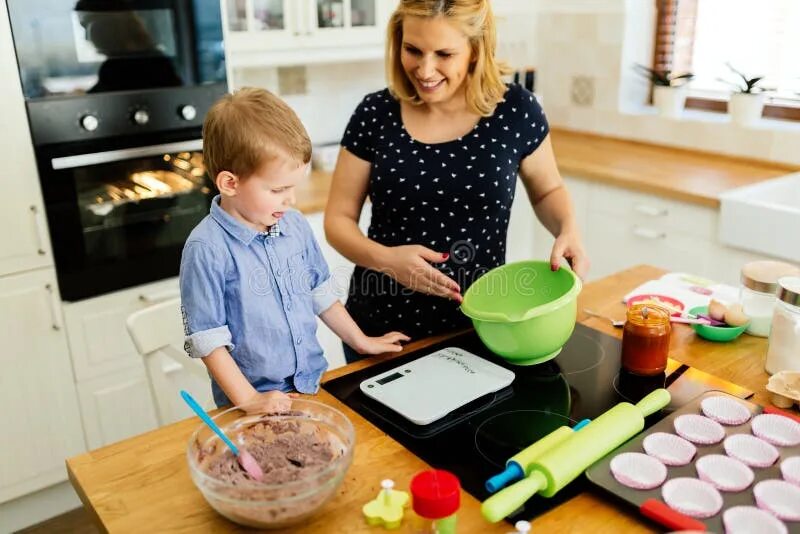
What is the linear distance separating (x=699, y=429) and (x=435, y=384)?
15.2 inches

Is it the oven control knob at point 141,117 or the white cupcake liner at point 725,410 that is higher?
the oven control knob at point 141,117

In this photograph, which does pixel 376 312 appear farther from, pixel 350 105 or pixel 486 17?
pixel 350 105

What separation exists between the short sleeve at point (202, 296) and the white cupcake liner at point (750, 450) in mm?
695

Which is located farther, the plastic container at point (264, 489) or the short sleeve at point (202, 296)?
the short sleeve at point (202, 296)

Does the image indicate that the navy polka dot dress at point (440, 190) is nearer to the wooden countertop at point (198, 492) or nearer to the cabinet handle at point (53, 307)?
the wooden countertop at point (198, 492)

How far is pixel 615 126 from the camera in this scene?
309 cm

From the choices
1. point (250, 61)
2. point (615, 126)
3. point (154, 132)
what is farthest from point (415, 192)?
point (615, 126)

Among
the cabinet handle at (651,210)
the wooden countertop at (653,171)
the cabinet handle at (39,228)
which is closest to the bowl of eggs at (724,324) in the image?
the wooden countertop at (653,171)

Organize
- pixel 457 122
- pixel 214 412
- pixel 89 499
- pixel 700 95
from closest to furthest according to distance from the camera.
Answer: pixel 89 499 < pixel 214 412 < pixel 457 122 < pixel 700 95

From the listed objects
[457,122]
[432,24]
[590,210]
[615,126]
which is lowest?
[590,210]

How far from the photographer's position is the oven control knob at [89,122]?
1929mm

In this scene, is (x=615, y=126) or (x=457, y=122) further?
(x=615, y=126)

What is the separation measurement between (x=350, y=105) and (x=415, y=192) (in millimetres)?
1640

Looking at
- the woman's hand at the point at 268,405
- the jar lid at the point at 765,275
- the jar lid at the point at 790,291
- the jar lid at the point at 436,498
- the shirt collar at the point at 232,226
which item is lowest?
the woman's hand at the point at 268,405
